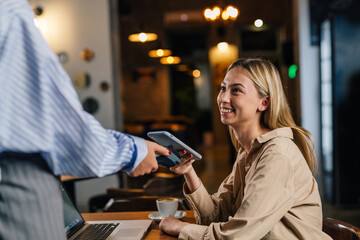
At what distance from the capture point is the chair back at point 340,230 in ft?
4.09

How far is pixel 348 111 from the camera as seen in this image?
4.42m

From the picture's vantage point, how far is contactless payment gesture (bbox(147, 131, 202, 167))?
1160mm

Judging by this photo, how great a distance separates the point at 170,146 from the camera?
1238 millimetres

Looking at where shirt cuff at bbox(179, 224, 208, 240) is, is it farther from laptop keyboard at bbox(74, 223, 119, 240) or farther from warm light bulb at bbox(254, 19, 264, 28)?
warm light bulb at bbox(254, 19, 264, 28)

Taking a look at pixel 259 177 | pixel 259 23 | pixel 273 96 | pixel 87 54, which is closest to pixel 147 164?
pixel 259 177

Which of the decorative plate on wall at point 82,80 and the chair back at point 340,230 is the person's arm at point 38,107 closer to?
the chair back at point 340,230

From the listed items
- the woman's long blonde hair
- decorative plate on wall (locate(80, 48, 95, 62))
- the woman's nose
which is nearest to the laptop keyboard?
the woman's nose

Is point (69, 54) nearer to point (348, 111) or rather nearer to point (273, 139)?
point (348, 111)

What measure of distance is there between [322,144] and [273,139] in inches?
159

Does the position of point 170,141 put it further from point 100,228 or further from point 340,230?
point 340,230

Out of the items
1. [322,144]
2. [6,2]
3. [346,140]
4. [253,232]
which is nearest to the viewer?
[6,2]

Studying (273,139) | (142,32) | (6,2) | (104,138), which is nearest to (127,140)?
(104,138)

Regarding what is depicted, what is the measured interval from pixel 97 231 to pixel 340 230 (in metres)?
0.91

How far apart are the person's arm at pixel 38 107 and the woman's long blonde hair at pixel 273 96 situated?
815mm
